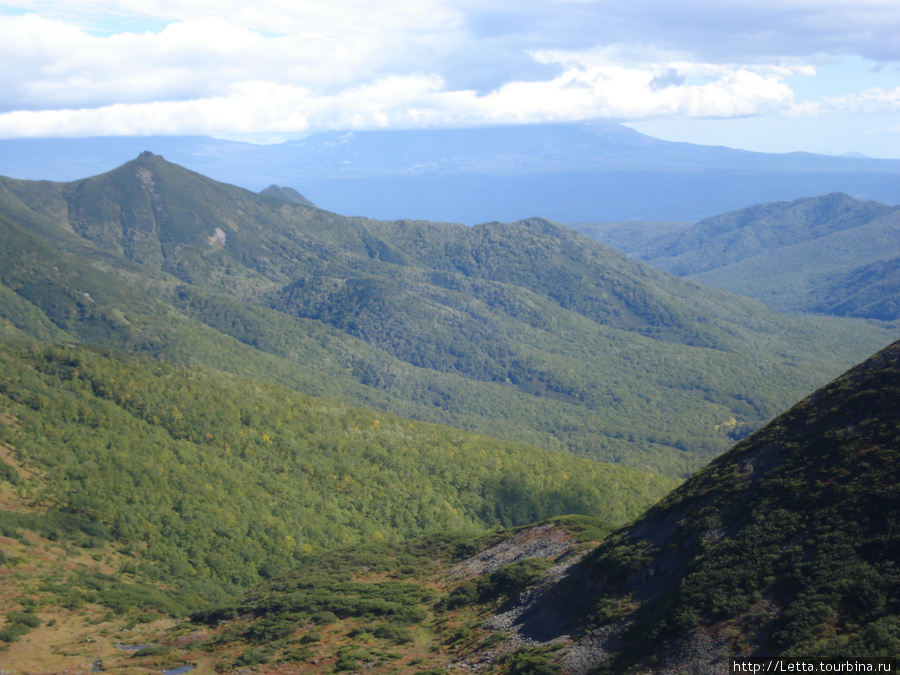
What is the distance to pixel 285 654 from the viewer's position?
174 ft

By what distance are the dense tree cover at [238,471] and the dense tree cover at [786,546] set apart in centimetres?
5300

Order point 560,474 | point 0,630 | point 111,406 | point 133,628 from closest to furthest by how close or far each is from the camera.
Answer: point 0,630, point 133,628, point 111,406, point 560,474

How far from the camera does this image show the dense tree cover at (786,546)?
37.4 m

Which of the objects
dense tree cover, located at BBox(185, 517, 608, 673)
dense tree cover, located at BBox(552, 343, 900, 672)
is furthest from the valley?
dense tree cover, located at BBox(185, 517, 608, 673)

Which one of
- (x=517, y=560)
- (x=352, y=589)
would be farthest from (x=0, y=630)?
(x=517, y=560)

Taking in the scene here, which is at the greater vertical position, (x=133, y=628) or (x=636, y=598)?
(x=636, y=598)

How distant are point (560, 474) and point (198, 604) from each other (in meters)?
71.0

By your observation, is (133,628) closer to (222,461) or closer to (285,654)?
(285,654)

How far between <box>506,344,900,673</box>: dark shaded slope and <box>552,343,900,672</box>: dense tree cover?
0.09 metres

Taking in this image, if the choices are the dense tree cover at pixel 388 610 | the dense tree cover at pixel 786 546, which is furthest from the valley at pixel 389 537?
the dense tree cover at pixel 388 610

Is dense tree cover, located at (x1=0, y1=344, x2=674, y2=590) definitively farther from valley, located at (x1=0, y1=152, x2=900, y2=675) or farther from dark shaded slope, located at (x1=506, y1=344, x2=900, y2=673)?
dark shaded slope, located at (x1=506, y1=344, x2=900, y2=673)

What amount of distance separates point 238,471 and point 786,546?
79.1 m

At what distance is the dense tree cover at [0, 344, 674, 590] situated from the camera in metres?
85.6

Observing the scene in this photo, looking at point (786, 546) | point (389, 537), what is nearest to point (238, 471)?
point (389, 537)
